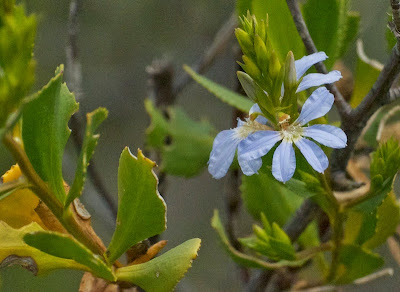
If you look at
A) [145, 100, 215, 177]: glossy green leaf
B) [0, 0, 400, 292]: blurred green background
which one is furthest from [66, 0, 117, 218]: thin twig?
[0, 0, 400, 292]: blurred green background

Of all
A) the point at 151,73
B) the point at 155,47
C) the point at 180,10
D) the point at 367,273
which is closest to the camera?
the point at 367,273

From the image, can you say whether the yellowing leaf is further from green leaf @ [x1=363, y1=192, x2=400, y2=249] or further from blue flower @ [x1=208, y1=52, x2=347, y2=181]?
green leaf @ [x1=363, y1=192, x2=400, y2=249]

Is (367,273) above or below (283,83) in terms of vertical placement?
below

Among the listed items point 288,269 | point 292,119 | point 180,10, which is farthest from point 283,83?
point 180,10

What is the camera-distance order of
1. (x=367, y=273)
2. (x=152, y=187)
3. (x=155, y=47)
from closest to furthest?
(x=152, y=187) → (x=367, y=273) → (x=155, y=47)

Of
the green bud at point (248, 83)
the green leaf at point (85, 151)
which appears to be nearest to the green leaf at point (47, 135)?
the green leaf at point (85, 151)

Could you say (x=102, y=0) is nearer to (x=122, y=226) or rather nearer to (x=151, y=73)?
(x=151, y=73)
